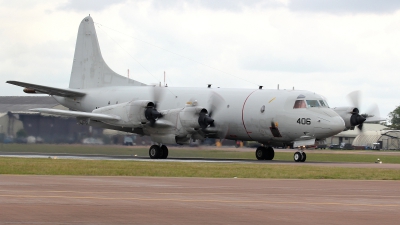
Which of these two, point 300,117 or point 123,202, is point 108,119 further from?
point 123,202

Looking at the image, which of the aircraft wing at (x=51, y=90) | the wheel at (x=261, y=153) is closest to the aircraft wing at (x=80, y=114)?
the aircraft wing at (x=51, y=90)

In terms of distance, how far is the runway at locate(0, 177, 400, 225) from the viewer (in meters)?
13.3

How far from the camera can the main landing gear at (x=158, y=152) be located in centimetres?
4588

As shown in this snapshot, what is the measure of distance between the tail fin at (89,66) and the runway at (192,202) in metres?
30.1

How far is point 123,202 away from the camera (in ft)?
53.0

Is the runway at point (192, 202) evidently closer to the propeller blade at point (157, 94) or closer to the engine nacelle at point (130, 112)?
the engine nacelle at point (130, 112)

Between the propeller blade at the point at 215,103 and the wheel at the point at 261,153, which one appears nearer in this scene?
the propeller blade at the point at 215,103

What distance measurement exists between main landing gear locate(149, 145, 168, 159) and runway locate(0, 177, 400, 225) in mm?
22296

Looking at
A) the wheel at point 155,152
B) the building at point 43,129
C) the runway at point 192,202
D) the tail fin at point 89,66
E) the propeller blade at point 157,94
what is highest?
the tail fin at point 89,66

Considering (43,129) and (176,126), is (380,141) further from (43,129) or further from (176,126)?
(43,129)

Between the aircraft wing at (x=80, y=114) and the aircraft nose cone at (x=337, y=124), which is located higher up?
the aircraft wing at (x=80, y=114)

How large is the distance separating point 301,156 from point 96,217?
1224 inches

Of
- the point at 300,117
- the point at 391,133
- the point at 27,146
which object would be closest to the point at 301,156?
the point at 300,117

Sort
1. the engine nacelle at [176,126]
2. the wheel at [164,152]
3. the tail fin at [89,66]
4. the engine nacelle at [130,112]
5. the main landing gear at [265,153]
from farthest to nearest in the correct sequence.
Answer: the tail fin at [89,66]
the main landing gear at [265,153]
the wheel at [164,152]
the engine nacelle at [130,112]
the engine nacelle at [176,126]
